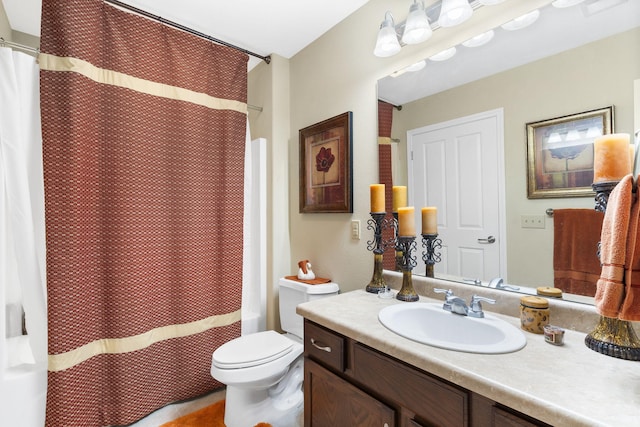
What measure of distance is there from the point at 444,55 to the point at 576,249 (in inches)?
38.3

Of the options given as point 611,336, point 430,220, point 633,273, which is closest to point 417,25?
point 430,220

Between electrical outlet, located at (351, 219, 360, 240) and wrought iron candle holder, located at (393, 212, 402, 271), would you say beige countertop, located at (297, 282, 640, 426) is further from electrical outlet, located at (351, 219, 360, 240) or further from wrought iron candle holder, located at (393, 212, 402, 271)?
electrical outlet, located at (351, 219, 360, 240)

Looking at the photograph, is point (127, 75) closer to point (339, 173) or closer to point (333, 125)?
point (333, 125)

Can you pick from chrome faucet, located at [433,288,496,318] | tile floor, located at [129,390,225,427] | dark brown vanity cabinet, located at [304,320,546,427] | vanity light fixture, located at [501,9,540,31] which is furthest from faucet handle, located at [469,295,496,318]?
tile floor, located at [129,390,225,427]

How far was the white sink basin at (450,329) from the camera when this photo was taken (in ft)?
2.88

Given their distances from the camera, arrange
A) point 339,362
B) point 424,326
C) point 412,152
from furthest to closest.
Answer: point 412,152 → point 424,326 → point 339,362

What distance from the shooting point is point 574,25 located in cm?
103

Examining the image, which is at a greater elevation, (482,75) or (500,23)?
(500,23)

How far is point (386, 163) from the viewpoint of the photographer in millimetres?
1645

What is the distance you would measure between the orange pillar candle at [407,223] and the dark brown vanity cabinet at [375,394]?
22.9 inches

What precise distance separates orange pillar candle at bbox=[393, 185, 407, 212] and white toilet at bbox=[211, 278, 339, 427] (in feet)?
2.30

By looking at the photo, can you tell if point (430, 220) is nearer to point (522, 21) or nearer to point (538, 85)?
point (538, 85)

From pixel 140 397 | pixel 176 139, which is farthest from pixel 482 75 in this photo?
pixel 140 397

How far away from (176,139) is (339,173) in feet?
3.36
